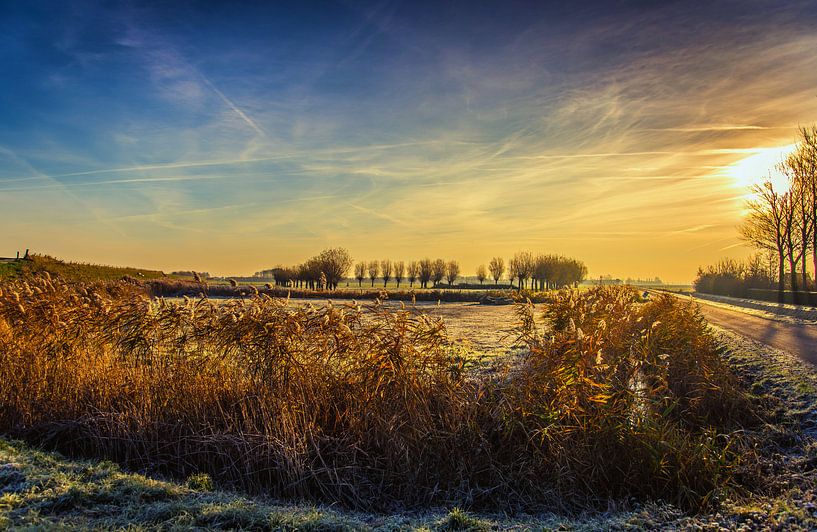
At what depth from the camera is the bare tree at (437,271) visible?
316 feet

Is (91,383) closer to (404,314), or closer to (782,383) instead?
(404,314)

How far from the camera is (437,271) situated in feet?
318

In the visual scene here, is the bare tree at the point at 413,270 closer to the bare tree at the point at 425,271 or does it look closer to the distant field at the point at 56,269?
the bare tree at the point at 425,271

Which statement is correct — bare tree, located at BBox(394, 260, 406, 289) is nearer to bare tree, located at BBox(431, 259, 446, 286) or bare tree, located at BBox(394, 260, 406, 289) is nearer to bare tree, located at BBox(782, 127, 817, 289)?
bare tree, located at BBox(431, 259, 446, 286)

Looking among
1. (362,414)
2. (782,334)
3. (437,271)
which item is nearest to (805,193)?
(782,334)

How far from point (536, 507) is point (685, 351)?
6.59 metres

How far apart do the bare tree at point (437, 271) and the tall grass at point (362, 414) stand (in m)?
87.9

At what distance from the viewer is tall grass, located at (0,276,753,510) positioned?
5582 millimetres

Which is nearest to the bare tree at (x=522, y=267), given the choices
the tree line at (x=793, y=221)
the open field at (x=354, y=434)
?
the tree line at (x=793, y=221)

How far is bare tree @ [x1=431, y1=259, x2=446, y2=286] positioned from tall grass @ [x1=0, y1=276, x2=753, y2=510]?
288 ft

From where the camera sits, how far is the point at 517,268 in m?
91.8

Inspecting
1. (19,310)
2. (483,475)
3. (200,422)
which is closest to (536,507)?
(483,475)

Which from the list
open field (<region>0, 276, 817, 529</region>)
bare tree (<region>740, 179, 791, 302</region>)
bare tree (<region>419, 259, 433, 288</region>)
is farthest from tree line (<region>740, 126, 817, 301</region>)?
bare tree (<region>419, 259, 433, 288</region>)

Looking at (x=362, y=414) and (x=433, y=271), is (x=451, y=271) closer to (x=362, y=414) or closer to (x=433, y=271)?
(x=433, y=271)
